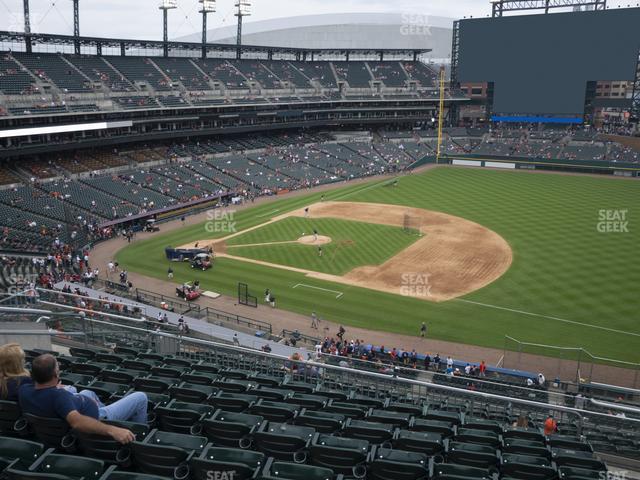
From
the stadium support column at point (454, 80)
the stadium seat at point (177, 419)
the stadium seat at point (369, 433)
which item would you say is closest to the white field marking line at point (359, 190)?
the stadium support column at point (454, 80)

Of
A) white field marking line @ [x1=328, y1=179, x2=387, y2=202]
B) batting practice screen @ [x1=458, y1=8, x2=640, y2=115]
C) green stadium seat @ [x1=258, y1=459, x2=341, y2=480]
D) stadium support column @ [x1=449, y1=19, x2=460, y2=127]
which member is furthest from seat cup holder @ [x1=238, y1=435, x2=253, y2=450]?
stadium support column @ [x1=449, y1=19, x2=460, y2=127]

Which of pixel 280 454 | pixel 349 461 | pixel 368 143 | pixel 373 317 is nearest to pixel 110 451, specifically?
pixel 280 454

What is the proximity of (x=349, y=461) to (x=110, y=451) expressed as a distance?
114 inches

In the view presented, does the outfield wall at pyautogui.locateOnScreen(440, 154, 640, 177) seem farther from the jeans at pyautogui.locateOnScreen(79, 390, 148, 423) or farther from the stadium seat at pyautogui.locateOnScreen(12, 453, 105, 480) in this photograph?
the stadium seat at pyautogui.locateOnScreen(12, 453, 105, 480)

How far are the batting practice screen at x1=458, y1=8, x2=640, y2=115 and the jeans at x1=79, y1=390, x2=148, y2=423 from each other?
96598mm

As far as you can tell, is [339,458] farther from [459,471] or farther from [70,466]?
[70,466]

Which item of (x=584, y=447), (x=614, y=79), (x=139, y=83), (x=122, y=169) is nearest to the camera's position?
(x=584, y=447)

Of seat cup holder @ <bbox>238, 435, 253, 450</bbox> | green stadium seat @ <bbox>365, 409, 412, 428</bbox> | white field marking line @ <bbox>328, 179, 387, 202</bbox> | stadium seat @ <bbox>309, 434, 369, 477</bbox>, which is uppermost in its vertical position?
stadium seat @ <bbox>309, 434, 369, 477</bbox>

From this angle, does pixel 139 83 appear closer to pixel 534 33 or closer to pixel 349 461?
pixel 534 33

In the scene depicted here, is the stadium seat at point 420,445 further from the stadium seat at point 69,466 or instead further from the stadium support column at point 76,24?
the stadium support column at point 76,24

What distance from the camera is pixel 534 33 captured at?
298 feet

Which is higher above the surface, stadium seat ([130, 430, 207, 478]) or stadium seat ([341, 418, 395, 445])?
stadium seat ([130, 430, 207, 478])

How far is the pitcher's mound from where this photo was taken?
149 feet

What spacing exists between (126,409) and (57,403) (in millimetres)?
1086
